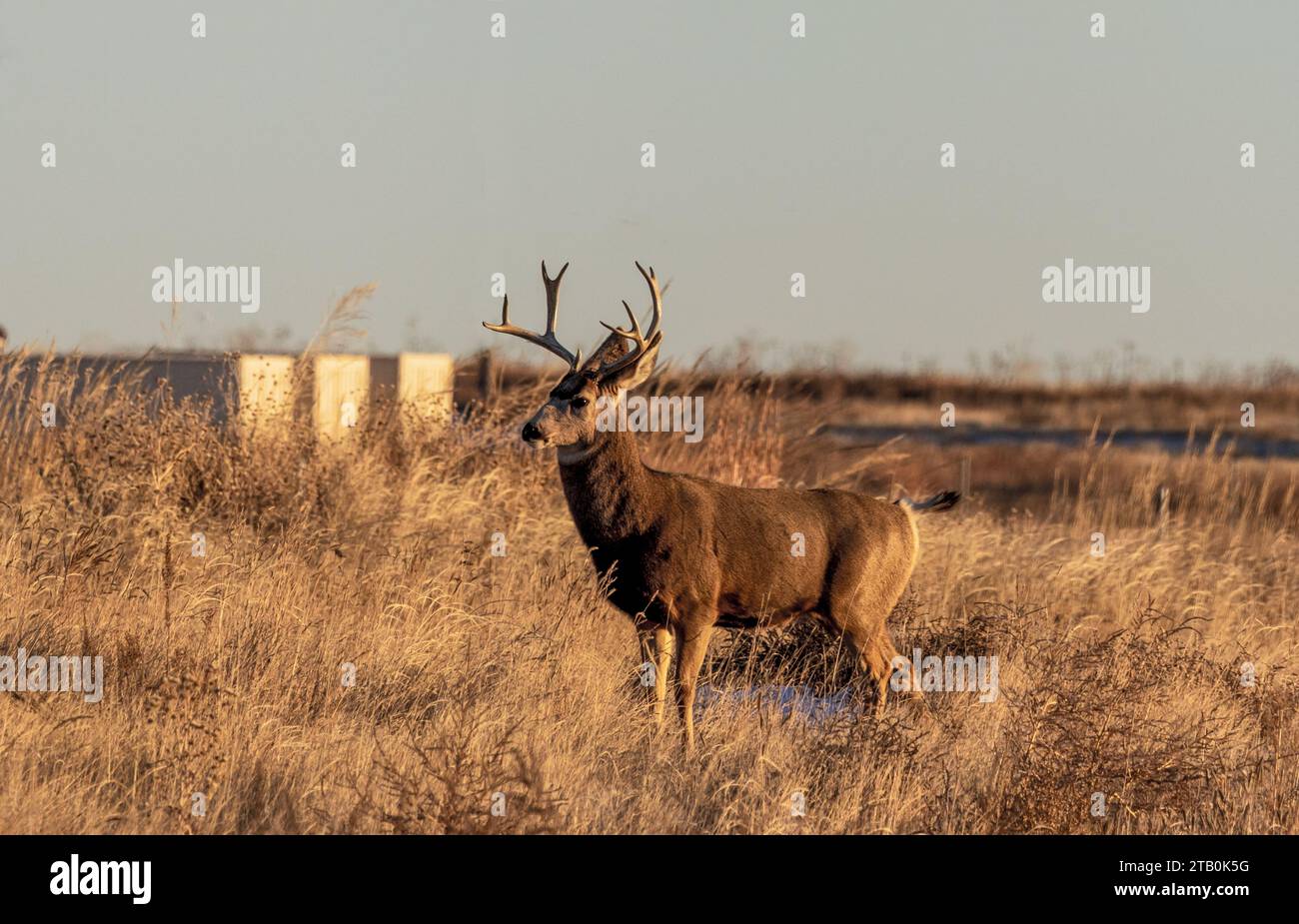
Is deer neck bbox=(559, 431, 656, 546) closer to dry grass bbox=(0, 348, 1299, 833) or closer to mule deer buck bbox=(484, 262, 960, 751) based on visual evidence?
mule deer buck bbox=(484, 262, 960, 751)

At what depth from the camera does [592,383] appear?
8039mm

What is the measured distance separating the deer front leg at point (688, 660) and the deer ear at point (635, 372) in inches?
52.0

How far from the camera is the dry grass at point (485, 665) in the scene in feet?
20.4

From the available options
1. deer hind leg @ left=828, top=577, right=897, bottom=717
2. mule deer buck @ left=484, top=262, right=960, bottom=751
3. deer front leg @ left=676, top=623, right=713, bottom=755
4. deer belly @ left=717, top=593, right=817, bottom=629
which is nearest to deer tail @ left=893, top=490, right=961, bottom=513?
mule deer buck @ left=484, top=262, right=960, bottom=751

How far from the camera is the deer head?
309 inches

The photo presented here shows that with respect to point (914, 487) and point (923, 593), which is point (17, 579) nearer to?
point (923, 593)

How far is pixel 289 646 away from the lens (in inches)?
312

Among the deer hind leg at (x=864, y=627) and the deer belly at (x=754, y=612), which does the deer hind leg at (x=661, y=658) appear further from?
the deer hind leg at (x=864, y=627)

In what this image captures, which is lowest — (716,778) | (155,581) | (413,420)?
(716,778)

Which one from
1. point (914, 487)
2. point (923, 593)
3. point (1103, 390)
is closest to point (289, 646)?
point (923, 593)

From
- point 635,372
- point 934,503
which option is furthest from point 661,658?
point 934,503

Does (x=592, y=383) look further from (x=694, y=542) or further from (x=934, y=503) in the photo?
(x=934, y=503)

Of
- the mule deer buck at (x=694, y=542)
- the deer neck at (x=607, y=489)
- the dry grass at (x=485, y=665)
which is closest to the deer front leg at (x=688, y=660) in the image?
the mule deer buck at (x=694, y=542)

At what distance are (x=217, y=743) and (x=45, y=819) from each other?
33.4 inches
